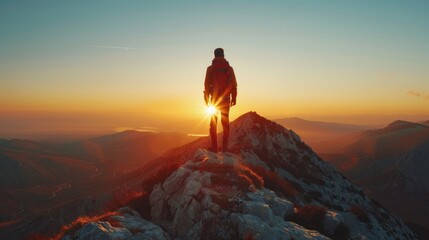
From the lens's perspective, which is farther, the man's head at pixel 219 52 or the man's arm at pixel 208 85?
the man's arm at pixel 208 85

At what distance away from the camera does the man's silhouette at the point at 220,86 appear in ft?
66.2

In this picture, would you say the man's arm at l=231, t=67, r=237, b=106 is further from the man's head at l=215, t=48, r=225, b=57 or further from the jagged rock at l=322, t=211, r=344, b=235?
the jagged rock at l=322, t=211, r=344, b=235

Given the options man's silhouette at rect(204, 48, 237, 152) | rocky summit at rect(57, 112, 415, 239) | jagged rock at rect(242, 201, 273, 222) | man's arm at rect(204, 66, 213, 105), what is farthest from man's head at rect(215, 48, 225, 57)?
jagged rock at rect(242, 201, 273, 222)

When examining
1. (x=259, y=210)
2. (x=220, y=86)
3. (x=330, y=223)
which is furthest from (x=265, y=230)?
(x=220, y=86)

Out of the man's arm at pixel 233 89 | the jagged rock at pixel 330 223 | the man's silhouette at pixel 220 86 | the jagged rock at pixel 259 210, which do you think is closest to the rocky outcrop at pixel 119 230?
the jagged rock at pixel 259 210

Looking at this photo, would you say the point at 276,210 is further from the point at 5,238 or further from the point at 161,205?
the point at 5,238

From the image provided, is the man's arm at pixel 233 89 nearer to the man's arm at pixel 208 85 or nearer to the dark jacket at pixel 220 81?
the dark jacket at pixel 220 81

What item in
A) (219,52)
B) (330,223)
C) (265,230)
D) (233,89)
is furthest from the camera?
(233,89)

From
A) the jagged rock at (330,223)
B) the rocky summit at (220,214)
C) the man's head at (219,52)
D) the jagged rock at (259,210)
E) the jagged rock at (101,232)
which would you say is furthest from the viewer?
the man's head at (219,52)

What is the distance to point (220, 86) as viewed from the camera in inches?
798

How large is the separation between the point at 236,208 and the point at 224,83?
9195 millimetres

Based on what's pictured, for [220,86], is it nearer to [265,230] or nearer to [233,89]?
[233,89]

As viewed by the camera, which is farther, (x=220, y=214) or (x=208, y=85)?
(x=208, y=85)

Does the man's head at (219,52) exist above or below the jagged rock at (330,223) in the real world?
above
